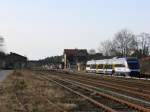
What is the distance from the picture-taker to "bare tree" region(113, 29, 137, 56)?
145 m

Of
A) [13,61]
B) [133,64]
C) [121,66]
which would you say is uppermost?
[13,61]

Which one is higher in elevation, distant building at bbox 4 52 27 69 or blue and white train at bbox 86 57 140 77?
distant building at bbox 4 52 27 69

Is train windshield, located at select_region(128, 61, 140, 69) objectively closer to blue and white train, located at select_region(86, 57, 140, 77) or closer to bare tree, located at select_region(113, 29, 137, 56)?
blue and white train, located at select_region(86, 57, 140, 77)

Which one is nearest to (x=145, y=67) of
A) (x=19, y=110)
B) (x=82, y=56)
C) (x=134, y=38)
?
(x=19, y=110)

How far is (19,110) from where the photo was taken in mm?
18219

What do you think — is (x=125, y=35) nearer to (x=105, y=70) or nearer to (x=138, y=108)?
(x=105, y=70)

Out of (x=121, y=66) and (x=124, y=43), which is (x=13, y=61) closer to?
(x=124, y=43)

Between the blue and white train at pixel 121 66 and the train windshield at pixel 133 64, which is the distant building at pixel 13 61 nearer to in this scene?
the blue and white train at pixel 121 66

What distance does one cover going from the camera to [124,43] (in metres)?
152

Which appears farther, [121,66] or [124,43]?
[124,43]

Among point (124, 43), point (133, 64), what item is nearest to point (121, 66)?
point (133, 64)

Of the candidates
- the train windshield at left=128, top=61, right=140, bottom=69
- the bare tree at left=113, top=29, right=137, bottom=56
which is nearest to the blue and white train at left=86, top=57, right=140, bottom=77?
the train windshield at left=128, top=61, right=140, bottom=69

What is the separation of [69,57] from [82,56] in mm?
6113

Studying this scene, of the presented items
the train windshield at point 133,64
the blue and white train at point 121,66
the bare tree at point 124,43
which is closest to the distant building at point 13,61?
the bare tree at point 124,43
